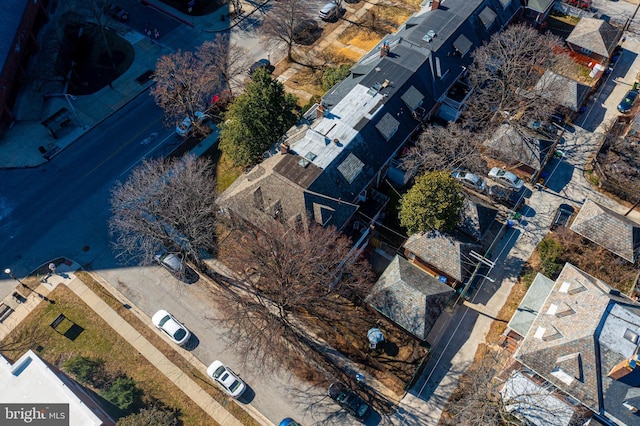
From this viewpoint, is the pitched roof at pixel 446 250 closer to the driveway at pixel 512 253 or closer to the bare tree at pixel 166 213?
the driveway at pixel 512 253

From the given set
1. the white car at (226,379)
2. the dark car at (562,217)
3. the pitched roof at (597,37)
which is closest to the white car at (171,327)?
the white car at (226,379)

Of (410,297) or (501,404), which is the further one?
(410,297)

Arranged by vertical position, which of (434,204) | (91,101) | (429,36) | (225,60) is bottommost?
(91,101)

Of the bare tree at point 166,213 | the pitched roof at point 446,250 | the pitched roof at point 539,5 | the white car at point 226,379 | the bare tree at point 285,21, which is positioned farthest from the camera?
the pitched roof at point 539,5

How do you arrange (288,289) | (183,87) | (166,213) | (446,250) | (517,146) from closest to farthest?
(288,289)
(166,213)
(446,250)
(517,146)
(183,87)

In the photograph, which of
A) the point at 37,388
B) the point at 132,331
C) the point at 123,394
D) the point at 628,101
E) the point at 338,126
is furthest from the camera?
the point at 628,101

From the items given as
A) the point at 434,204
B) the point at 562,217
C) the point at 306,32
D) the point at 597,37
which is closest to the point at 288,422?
the point at 434,204

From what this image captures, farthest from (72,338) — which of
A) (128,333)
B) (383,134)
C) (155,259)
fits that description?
(383,134)

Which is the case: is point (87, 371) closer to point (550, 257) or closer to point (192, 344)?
point (192, 344)
